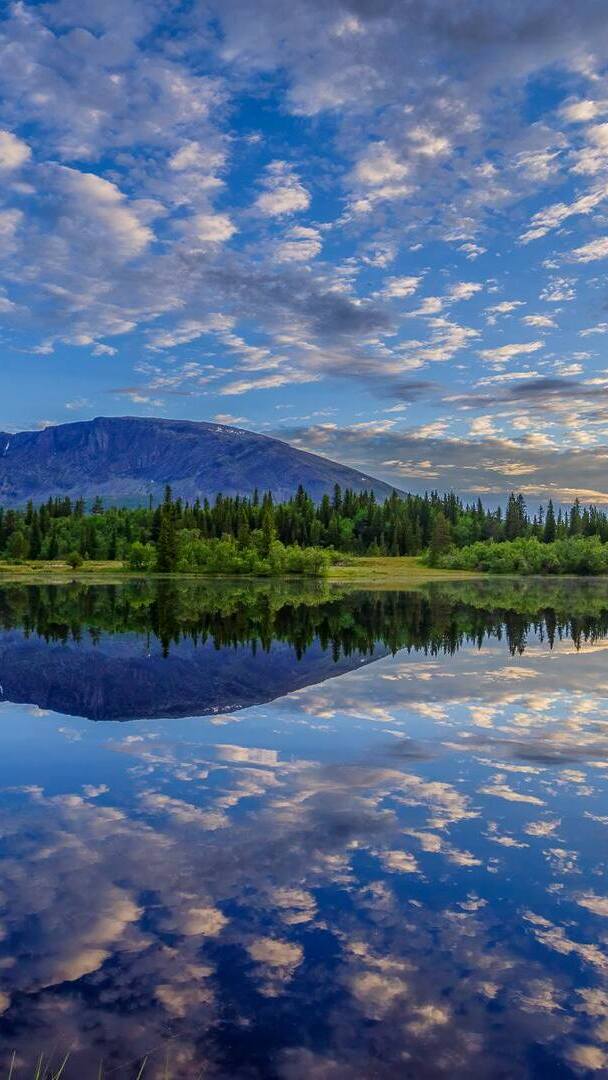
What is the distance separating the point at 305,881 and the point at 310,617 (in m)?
43.3

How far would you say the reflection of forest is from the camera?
137ft

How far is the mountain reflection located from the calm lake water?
50 cm

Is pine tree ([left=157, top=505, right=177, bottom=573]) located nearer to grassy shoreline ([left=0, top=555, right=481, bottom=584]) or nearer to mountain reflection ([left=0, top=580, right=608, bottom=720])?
grassy shoreline ([left=0, top=555, right=481, bottom=584])

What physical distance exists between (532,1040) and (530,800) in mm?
7546

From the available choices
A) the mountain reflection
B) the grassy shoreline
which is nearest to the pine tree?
the grassy shoreline

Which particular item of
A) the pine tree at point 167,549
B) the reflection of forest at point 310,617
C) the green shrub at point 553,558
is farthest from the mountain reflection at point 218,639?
the green shrub at point 553,558

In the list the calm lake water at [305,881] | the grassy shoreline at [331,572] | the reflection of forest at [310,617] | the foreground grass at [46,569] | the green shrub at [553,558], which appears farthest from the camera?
the green shrub at [553,558]

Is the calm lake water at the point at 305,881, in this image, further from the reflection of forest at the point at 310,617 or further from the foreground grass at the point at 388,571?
the foreground grass at the point at 388,571

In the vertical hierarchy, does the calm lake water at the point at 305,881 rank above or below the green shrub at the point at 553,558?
below

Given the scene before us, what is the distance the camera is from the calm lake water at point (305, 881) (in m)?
7.69

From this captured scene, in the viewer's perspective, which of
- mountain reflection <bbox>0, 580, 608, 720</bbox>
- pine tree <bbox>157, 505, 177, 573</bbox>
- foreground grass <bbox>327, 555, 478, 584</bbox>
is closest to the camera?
mountain reflection <bbox>0, 580, 608, 720</bbox>

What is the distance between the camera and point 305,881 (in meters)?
11.2

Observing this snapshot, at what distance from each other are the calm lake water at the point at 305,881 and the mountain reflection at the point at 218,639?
0.50 metres

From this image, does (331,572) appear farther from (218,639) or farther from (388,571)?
(218,639)
